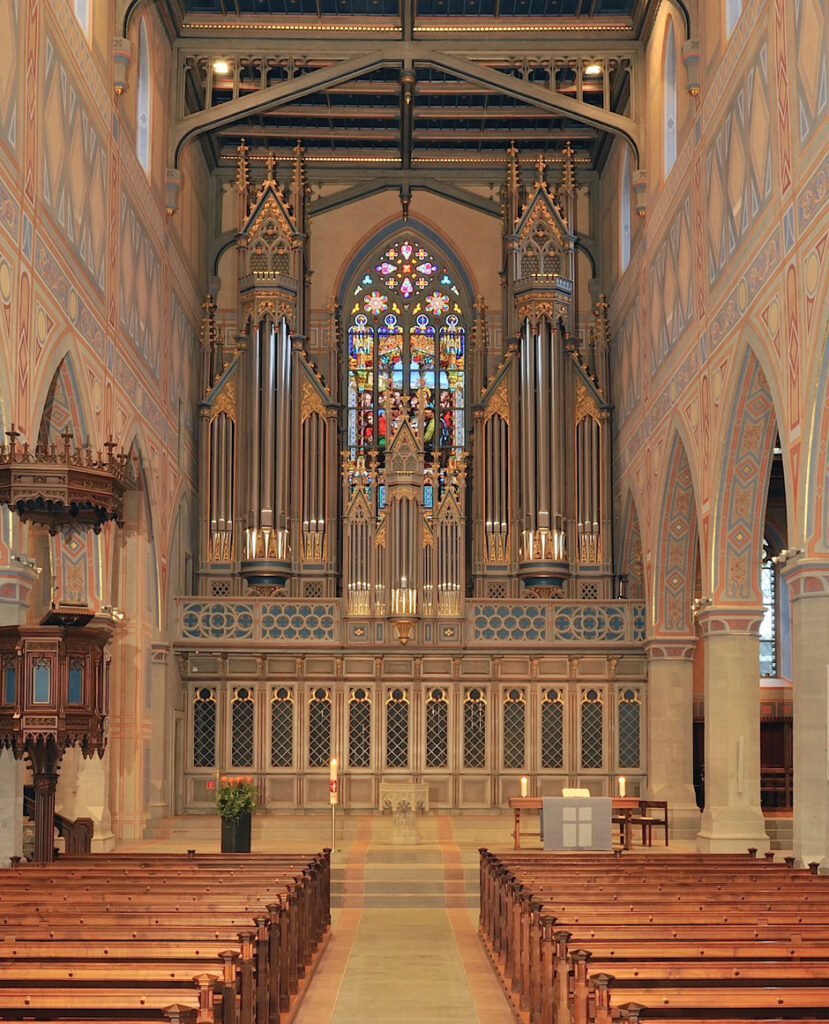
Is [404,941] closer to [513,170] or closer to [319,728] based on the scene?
[319,728]

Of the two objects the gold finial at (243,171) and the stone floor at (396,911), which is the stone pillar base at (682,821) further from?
the gold finial at (243,171)

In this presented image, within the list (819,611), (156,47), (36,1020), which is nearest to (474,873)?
(819,611)

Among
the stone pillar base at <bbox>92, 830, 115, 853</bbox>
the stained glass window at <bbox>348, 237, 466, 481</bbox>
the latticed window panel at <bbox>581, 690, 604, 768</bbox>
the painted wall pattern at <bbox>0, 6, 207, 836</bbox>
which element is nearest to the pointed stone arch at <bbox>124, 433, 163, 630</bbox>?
the painted wall pattern at <bbox>0, 6, 207, 836</bbox>

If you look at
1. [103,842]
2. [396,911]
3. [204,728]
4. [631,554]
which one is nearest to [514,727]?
[631,554]

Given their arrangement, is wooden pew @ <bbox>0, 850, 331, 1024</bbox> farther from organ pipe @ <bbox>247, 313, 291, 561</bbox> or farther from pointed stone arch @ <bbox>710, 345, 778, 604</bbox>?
organ pipe @ <bbox>247, 313, 291, 561</bbox>

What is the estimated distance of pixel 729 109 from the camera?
1988 centimetres

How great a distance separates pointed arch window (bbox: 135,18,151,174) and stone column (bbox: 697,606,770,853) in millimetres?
11920

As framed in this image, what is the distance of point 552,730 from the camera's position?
92.2 ft

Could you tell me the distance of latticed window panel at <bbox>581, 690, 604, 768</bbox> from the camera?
27906 mm

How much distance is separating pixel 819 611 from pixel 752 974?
9.29m

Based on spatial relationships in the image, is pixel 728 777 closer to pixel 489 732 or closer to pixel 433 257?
pixel 489 732

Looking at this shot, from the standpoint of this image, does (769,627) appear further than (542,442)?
Yes

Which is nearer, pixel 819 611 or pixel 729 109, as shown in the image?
pixel 819 611

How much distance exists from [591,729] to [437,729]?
2.93 meters
